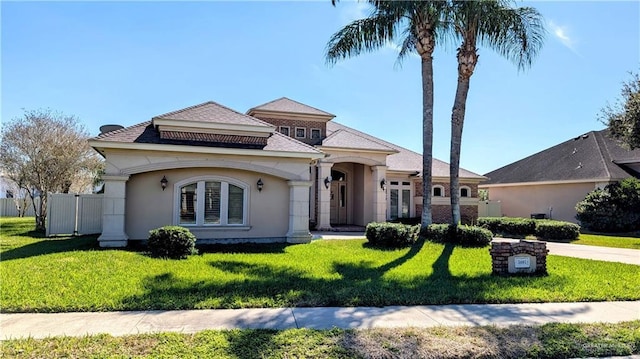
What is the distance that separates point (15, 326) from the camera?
211 inches

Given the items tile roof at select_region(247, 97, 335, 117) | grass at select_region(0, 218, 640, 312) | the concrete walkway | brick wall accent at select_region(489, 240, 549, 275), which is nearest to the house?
grass at select_region(0, 218, 640, 312)

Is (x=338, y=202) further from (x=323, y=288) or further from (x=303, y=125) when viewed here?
(x=323, y=288)

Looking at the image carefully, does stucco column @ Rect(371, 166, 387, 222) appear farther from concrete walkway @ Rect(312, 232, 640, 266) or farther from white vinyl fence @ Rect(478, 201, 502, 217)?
white vinyl fence @ Rect(478, 201, 502, 217)

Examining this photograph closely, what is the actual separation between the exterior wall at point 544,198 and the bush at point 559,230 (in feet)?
23.5

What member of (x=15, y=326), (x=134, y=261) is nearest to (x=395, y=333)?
(x=15, y=326)

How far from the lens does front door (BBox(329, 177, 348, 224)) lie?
22.1 meters

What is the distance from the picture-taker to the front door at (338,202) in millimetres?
22141

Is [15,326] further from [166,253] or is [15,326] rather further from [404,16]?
[404,16]

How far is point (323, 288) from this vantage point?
7477 millimetres

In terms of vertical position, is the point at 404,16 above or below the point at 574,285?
above

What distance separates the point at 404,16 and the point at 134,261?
1200 cm

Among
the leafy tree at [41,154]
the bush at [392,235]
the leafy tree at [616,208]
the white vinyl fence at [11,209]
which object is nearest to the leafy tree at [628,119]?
the leafy tree at [616,208]

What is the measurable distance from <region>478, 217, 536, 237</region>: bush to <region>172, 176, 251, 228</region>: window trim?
1196cm

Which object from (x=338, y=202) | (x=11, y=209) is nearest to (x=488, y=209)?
(x=338, y=202)
